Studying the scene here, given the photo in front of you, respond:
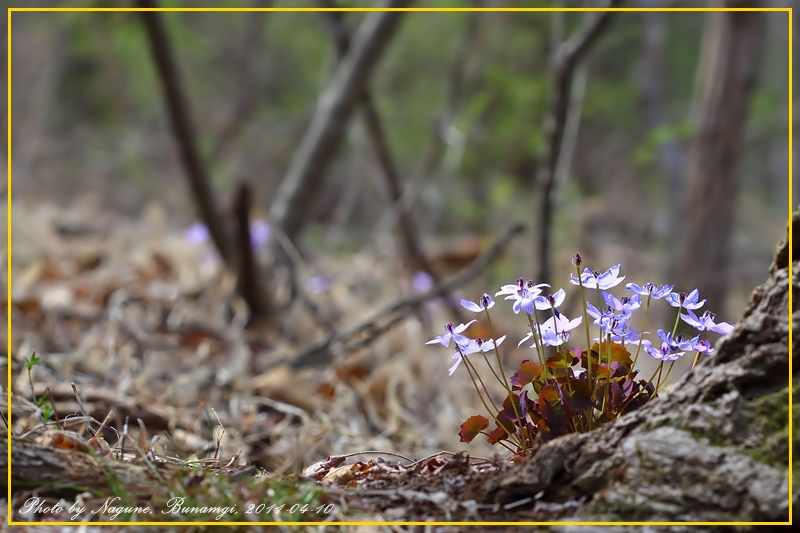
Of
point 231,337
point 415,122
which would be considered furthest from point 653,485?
point 415,122

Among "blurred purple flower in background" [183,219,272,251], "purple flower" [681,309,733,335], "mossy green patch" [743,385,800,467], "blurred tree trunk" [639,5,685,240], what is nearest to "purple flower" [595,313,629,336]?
"purple flower" [681,309,733,335]

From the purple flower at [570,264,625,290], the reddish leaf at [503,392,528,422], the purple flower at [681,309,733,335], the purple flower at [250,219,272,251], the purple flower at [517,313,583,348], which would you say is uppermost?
the purple flower at [250,219,272,251]

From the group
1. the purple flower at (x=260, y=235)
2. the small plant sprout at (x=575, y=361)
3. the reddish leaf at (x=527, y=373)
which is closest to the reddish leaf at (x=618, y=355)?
the small plant sprout at (x=575, y=361)

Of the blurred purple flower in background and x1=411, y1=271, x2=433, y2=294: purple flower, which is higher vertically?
the blurred purple flower in background

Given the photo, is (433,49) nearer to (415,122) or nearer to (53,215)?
(415,122)

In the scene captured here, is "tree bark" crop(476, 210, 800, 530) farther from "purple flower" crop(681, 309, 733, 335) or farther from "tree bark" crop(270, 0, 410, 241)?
"tree bark" crop(270, 0, 410, 241)

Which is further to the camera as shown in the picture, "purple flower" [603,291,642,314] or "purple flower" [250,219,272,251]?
"purple flower" [250,219,272,251]
